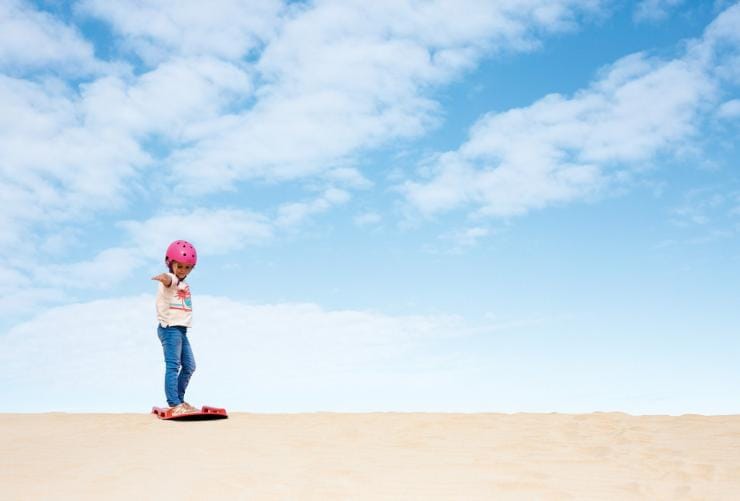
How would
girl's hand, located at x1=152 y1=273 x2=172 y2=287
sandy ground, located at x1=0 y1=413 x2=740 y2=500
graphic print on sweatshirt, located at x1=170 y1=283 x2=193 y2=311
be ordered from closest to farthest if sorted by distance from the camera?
sandy ground, located at x1=0 y1=413 x2=740 y2=500, girl's hand, located at x1=152 y1=273 x2=172 y2=287, graphic print on sweatshirt, located at x1=170 y1=283 x2=193 y2=311

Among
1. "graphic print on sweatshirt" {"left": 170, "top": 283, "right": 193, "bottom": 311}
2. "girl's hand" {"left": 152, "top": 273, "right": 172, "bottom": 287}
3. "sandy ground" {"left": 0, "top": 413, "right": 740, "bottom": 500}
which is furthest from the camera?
"graphic print on sweatshirt" {"left": 170, "top": 283, "right": 193, "bottom": 311}

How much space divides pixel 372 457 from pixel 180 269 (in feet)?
12.9

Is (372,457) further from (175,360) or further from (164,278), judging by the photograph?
(164,278)

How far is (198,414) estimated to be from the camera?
29.5 ft

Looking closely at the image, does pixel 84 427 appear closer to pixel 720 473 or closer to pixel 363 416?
pixel 363 416

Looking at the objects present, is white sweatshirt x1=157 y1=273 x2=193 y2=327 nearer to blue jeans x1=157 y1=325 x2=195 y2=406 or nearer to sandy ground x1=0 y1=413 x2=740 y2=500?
blue jeans x1=157 y1=325 x2=195 y2=406

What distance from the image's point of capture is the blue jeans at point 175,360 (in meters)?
8.98

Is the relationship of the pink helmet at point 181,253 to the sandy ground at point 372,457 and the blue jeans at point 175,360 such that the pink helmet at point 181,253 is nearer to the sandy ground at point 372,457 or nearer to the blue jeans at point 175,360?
the blue jeans at point 175,360

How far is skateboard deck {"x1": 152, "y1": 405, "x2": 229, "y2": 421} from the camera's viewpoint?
8.99 m

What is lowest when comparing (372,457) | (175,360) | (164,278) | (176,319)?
(372,457)

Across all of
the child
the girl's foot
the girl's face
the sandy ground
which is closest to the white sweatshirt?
the child

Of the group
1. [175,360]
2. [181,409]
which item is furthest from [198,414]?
[175,360]

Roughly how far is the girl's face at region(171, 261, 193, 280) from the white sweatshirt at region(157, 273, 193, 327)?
0.35 ft

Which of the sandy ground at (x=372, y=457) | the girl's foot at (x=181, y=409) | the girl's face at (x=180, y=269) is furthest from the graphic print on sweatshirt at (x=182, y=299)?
the sandy ground at (x=372, y=457)
